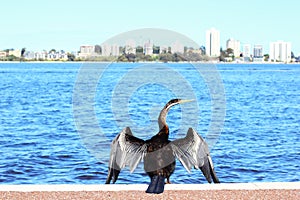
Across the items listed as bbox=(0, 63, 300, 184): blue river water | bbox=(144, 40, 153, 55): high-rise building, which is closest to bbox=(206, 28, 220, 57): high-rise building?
bbox=(0, 63, 300, 184): blue river water

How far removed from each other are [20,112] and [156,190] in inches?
1055

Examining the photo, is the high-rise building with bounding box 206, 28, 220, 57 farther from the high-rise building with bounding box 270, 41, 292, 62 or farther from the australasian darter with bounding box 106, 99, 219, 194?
the high-rise building with bounding box 270, 41, 292, 62

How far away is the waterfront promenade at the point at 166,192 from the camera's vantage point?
322 inches

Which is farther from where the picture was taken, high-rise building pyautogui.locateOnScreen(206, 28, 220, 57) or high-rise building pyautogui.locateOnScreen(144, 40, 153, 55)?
high-rise building pyautogui.locateOnScreen(206, 28, 220, 57)

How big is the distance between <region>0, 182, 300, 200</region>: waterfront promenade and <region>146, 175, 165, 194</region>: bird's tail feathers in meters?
0.08

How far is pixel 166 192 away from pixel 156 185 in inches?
8.3

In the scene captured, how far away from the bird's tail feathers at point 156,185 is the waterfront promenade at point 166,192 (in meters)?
0.08

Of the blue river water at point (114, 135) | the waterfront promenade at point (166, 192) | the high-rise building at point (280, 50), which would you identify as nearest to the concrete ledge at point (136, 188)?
the waterfront promenade at point (166, 192)

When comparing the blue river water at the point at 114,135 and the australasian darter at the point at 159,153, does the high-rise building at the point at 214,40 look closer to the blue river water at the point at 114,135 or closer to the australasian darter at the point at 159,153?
the blue river water at the point at 114,135

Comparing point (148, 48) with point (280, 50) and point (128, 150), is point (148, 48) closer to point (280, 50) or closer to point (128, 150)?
point (128, 150)

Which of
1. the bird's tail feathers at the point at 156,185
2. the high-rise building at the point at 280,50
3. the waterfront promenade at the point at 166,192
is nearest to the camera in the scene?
the waterfront promenade at the point at 166,192

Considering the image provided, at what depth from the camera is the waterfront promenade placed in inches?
322

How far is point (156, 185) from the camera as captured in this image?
8.52 metres

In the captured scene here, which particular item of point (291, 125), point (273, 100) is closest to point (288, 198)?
point (291, 125)
